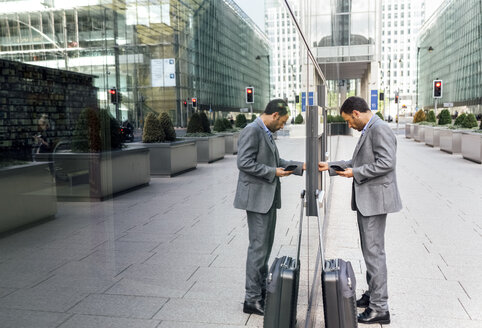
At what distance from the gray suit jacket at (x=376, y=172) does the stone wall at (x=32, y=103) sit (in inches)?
92.7

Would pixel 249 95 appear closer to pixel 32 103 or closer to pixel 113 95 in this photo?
pixel 113 95

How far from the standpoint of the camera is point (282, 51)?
4.12 metres

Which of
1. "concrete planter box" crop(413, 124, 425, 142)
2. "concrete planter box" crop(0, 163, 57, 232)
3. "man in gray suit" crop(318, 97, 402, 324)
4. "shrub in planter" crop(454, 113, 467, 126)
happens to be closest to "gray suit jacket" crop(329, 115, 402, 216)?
"man in gray suit" crop(318, 97, 402, 324)

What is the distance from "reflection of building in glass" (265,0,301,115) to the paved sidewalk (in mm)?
516

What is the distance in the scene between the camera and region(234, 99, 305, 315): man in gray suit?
3.66 m

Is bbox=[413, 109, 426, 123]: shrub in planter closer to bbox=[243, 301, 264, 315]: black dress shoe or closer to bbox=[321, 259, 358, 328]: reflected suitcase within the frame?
bbox=[243, 301, 264, 315]: black dress shoe

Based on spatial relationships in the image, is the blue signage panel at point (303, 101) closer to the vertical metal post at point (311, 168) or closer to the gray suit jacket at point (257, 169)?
the vertical metal post at point (311, 168)

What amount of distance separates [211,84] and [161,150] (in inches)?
317

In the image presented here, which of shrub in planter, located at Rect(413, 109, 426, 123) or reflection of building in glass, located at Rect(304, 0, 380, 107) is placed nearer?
reflection of building in glass, located at Rect(304, 0, 380, 107)

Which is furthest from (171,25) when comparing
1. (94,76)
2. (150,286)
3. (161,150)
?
(161,150)

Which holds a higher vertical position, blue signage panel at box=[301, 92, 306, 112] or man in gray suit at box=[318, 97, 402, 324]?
blue signage panel at box=[301, 92, 306, 112]

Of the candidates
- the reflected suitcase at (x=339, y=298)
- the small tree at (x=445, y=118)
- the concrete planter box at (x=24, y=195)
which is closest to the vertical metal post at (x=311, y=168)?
the reflected suitcase at (x=339, y=298)

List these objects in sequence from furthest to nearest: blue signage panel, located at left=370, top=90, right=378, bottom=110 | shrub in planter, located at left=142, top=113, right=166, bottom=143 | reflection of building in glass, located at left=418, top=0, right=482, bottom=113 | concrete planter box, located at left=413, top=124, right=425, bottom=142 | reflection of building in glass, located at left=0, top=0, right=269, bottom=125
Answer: reflection of building in glass, located at left=418, top=0, right=482, bottom=113 < blue signage panel, located at left=370, top=90, right=378, bottom=110 < concrete planter box, located at left=413, top=124, right=425, bottom=142 < shrub in planter, located at left=142, top=113, right=166, bottom=143 < reflection of building in glass, located at left=0, top=0, right=269, bottom=125

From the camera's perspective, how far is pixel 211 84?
3.53 m
